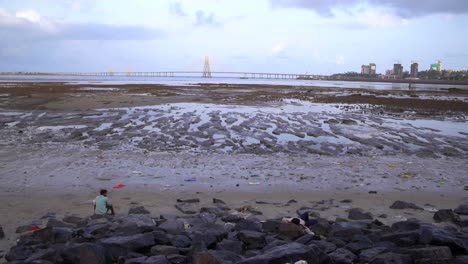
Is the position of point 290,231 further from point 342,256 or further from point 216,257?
point 216,257

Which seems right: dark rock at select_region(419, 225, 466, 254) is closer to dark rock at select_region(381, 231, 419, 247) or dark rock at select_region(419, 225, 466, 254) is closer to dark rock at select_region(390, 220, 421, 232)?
dark rock at select_region(381, 231, 419, 247)

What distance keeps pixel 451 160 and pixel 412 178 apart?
3811 mm

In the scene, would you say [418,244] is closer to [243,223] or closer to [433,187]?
[243,223]

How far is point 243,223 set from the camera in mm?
6930

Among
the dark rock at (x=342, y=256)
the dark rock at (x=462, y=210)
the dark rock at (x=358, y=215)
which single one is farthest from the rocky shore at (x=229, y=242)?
the dark rock at (x=462, y=210)

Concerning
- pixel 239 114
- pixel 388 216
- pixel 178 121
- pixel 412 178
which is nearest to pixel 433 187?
pixel 412 178

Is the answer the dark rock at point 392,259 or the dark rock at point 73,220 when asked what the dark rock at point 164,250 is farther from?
the dark rock at point 392,259

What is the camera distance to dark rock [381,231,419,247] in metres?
5.98

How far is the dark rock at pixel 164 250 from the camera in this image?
564 cm

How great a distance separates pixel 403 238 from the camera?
6.05 meters

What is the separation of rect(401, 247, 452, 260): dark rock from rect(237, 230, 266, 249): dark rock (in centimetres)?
204

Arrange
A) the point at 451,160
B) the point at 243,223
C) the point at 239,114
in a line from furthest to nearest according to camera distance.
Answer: the point at 239,114
the point at 451,160
the point at 243,223

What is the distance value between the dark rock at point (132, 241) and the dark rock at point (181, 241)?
313 mm

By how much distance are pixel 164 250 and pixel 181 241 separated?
432mm
